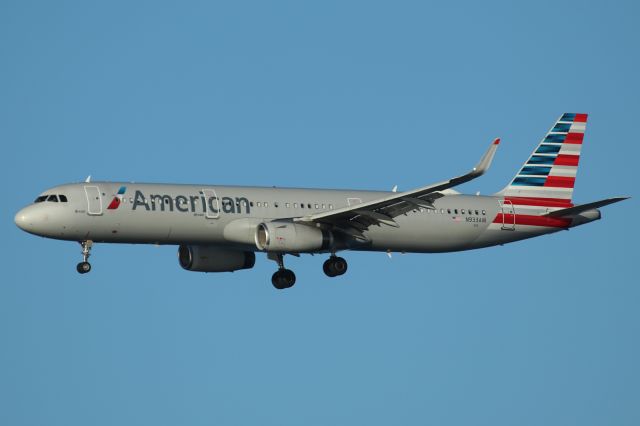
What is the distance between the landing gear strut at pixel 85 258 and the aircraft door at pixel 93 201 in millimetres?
1703

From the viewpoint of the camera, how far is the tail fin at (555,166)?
78.8 metres

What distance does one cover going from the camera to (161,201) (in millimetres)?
69375

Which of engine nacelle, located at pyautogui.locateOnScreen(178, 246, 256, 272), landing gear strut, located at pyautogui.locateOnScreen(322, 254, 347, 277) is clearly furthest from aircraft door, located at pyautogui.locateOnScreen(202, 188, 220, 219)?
landing gear strut, located at pyautogui.locateOnScreen(322, 254, 347, 277)

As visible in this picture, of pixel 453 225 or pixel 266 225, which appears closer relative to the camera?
pixel 266 225

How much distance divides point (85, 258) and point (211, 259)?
8063 millimetres

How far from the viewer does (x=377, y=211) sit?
2778 inches

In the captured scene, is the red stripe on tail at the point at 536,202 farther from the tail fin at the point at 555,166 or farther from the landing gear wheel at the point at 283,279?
the landing gear wheel at the point at 283,279

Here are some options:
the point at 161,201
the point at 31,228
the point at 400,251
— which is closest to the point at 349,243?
the point at 400,251

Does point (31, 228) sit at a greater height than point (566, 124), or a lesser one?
lesser

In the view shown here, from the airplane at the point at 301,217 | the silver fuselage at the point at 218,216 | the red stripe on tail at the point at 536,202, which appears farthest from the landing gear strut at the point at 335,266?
the red stripe on tail at the point at 536,202

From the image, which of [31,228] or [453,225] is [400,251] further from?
[31,228]

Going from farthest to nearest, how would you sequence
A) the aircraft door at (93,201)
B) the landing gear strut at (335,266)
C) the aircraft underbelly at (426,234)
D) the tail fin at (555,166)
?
the tail fin at (555,166) < the aircraft underbelly at (426,234) < the landing gear strut at (335,266) < the aircraft door at (93,201)

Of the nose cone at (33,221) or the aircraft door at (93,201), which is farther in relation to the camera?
the aircraft door at (93,201)

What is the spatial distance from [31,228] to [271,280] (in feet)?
43.9
